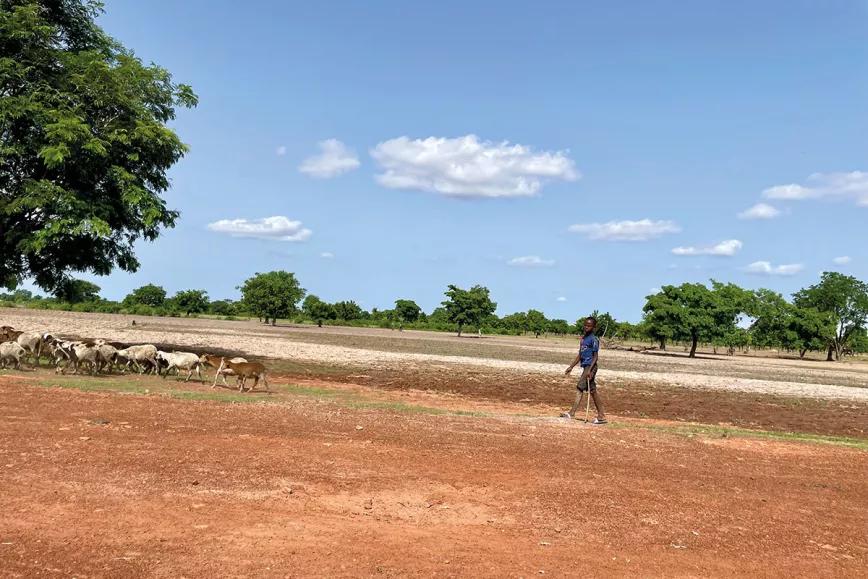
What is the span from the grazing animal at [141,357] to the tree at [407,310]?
124 m

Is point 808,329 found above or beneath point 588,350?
above

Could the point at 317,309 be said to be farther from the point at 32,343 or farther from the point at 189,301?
the point at 32,343

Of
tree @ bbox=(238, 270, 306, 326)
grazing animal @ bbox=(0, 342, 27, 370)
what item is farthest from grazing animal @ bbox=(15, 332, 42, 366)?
tree @ bbox=(238, 270, 306, 326)

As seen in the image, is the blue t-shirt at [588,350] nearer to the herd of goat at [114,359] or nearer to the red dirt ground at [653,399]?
the red dirt ground at [653,399]

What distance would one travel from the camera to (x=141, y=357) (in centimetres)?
2048

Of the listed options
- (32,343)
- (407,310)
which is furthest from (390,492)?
(407,310)

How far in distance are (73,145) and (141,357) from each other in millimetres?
9744

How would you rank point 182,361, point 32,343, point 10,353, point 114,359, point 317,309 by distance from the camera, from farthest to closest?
point 317,309, point 32,343, point 114,359, point 182,361, point 10,353

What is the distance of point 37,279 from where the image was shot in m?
29.2

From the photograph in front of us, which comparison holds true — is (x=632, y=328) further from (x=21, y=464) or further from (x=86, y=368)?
(x=21, y=464)

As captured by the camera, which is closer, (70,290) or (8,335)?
(8,335)

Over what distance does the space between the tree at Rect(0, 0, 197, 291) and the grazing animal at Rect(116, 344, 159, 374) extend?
228 inches

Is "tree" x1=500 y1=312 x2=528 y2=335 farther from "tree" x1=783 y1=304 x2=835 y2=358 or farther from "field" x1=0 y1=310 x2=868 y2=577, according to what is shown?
"field" x1=0 y1=310 x2=868 y2=577

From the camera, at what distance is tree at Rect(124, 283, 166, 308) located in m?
143
